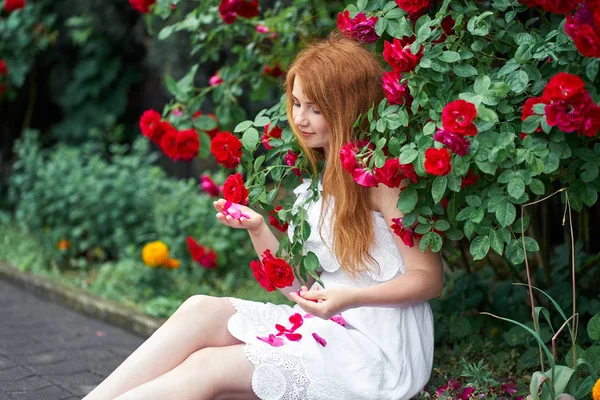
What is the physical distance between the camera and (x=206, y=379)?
7.39ft

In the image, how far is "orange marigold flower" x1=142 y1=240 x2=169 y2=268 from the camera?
4.20 metres

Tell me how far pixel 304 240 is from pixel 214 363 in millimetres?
431

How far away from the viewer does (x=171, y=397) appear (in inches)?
87.0

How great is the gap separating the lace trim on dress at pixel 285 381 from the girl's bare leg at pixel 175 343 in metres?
0.20

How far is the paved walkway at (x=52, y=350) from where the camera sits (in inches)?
122

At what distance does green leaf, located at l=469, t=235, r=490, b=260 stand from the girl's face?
549 mm

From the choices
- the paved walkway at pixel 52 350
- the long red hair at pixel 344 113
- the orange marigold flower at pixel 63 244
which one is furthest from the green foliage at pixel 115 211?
the long red hair at pixel 344 113

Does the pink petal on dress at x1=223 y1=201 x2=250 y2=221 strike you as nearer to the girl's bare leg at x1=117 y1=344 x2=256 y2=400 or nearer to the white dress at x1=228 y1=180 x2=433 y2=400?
the white dress at x1=228 y1=180 x2=433 y2=400

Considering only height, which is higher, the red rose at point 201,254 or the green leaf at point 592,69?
the green leaf at point 592,69

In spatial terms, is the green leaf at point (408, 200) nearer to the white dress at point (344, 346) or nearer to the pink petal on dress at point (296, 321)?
the white dress at point (344, 346)

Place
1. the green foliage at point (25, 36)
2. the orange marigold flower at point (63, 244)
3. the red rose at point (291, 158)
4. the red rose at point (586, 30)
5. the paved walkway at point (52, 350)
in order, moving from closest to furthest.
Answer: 1. the red rose at point (586, 30)
2. the red rose at point (291, 158)
3. the paved walkway at point (52, 350)
4. the orange marigold flower at point (63, 244)
5. the green foliage at point (25, 36)

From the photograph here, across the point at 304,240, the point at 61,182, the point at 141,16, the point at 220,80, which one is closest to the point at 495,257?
the point at 220,80

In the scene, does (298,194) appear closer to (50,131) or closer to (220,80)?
(220,80)

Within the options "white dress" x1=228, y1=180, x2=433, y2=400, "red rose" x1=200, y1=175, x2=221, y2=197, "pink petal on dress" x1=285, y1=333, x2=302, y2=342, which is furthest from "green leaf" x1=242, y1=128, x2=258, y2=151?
"red rose" x1=200, y1=175, x2=221, y2=197
